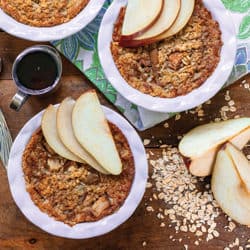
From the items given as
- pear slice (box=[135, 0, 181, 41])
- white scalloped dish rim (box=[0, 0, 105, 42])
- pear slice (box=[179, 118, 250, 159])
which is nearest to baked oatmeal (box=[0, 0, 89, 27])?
white scalloped dish rim (box=[0, 0, 105, 42])

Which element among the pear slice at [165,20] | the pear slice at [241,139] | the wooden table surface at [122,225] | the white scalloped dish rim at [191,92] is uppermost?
the pear slice at [165,20]

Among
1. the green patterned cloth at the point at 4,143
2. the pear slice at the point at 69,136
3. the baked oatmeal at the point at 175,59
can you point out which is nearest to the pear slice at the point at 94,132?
the pear slice at the point at 69,136

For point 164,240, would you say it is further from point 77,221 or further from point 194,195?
point 77,221

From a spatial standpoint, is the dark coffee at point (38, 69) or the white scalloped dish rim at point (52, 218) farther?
the dark coffee at point (38, 69)

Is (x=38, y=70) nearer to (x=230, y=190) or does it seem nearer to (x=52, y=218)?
(x=52, y=218)

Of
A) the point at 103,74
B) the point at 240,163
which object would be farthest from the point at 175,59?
the point at 240,163

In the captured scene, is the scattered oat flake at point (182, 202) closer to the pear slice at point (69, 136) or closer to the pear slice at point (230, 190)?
the pear slice at point (230, 190)

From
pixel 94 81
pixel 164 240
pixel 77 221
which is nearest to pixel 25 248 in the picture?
pixel 77 221
